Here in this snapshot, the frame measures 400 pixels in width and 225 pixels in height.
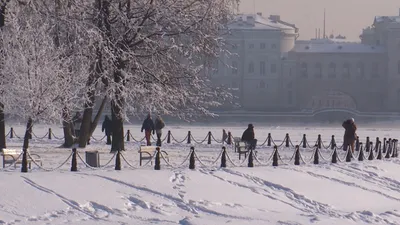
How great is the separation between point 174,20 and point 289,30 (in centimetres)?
8293

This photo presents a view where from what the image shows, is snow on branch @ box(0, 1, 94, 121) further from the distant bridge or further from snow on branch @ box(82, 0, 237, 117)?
the distant bridge

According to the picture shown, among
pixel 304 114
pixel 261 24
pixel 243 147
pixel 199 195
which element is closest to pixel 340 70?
pixel 261 24

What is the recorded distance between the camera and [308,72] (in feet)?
354

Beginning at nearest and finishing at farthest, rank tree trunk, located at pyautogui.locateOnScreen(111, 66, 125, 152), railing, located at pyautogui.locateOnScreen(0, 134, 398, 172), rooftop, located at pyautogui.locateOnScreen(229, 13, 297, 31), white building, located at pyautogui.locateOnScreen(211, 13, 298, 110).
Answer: railing, located at pyautogui.locateOnScreen(0, 134, 398, 172) < tree trunk, located at pyautogui.locateOnScreen(111, 66, 125, 152) < white building, located at pyautogui.locateOnScreen(211, 13, 298, 110) < rooftop, located at pyautogui.locateOnScreen(229, 13, 297, 31)

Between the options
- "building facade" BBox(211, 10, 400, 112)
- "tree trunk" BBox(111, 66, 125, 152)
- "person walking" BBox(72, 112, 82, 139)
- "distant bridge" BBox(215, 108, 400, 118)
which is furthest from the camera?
"building facade" BBox(211, 10, 400, 112)

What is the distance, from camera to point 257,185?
2095cm

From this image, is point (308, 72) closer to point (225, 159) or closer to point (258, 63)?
point (258, 63)

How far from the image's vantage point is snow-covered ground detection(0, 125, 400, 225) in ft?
56.7

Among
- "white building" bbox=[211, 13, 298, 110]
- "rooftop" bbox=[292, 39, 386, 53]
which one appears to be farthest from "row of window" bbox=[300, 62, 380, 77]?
"white building" bbox=[211, 13, 298, 110]

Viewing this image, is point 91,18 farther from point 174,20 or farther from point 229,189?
point 229,189

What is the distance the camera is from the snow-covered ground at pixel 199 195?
17281 mm

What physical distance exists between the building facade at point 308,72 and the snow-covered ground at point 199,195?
270ft

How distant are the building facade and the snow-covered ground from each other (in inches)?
3241

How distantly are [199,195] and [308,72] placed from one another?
89.6 metres
